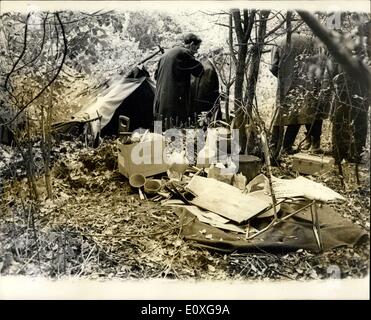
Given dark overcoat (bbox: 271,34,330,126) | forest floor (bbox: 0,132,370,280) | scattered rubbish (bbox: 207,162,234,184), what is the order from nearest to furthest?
forest floor (bbox: 0,132,370,280) → dark overcoat (bbox: 271,34,330,126) → scattered rubbish (bbox: 207,162,234,184)

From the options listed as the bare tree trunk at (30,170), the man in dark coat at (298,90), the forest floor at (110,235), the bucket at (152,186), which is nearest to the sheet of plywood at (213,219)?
the forest floor at (110,235)

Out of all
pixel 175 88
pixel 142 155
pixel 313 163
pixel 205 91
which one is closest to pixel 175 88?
pixel 175 88

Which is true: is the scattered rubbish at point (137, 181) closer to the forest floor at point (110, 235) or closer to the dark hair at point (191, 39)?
the forest floor at point (110, 235)

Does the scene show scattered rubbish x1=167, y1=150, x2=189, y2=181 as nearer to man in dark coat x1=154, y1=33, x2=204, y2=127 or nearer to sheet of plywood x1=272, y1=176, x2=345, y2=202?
man in dark coat x1=154, y1=33, x2=204, y2=127

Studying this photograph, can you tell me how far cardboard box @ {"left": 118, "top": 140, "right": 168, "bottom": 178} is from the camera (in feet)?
10.8

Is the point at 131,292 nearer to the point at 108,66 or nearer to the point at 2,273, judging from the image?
the point at 2,273

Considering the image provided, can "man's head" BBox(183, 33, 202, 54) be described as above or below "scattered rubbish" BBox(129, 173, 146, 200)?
above

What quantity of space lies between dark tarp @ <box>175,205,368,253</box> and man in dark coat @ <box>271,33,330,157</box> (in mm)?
556

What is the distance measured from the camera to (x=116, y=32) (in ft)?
10.4

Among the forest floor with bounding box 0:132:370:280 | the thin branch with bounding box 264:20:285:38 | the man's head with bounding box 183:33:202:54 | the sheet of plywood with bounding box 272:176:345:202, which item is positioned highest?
the thin branch with bounding box 264:20:285:38

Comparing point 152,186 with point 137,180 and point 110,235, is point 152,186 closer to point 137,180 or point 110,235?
point 137,180

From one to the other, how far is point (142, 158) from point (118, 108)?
0.38m

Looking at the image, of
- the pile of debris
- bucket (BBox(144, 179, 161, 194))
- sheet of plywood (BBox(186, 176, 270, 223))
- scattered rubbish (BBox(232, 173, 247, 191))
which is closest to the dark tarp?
the pile of debris

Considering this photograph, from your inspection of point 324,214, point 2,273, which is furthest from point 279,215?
point 2,273
